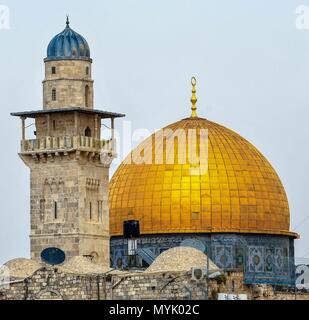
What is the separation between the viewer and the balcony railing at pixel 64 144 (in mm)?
98875

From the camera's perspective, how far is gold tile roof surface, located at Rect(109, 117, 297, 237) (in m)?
105

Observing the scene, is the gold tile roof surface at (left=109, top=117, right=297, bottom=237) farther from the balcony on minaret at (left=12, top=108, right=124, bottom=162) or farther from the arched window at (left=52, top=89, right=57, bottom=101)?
the arched window at (left=52, top=89, right=57, bottom=101)

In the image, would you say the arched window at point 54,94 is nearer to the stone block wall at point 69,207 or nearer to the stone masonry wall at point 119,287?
the stone block wall at point 69,207

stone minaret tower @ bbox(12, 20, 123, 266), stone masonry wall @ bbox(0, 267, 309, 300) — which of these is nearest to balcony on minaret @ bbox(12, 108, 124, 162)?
stone minaret tower @ bbox(12, 20, 123, 266)

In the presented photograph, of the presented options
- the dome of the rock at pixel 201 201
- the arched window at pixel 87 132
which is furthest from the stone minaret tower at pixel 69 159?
the dome of the rock at pixel 201 201

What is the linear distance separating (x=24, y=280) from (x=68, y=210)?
11.7 metres

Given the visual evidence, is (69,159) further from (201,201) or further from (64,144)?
(201,201)

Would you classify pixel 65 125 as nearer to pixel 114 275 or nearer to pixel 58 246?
pixel 58 246

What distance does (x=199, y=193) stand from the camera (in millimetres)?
104625

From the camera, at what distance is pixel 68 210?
98625mm

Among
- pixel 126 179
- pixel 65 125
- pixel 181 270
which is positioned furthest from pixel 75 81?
pixel 181 270

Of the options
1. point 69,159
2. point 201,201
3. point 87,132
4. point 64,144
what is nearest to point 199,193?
point 201,201

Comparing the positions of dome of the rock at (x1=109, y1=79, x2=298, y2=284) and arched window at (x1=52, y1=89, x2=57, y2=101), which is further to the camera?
dome of the rock at (x1=109, y1=79, x2=298, y2=284)

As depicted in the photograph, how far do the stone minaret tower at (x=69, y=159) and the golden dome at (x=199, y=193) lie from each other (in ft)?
15.5
